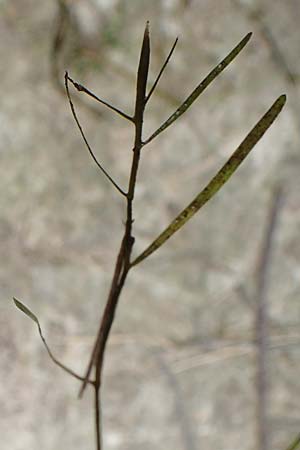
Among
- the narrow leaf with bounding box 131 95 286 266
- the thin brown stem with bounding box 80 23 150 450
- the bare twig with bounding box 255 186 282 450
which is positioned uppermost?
the bare twig with bounding box 255 186 282 450

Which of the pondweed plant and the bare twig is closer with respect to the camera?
the pondweed plant

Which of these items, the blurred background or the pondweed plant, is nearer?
the pondweed plant

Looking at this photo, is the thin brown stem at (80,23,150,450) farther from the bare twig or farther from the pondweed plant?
the bare twig

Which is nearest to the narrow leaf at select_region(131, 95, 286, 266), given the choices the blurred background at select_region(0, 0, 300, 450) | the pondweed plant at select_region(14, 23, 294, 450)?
the pondweed plant at select_region(14, 23, 294, 450)

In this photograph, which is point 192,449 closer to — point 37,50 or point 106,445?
point 106,445

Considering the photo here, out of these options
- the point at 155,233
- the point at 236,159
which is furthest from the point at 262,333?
the point at 236,159

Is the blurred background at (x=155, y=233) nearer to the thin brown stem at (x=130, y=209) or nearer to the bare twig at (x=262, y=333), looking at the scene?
the bare twig at (x=262, y=333)

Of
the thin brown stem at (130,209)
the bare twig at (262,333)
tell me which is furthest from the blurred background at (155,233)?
the thin brown stem at (130,209)

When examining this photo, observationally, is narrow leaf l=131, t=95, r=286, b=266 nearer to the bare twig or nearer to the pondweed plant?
the pondweed plant

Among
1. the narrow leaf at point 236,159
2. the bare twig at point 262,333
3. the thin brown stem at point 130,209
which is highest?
the bare twig at point 262,333

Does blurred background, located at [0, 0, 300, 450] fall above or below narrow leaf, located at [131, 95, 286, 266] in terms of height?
above
